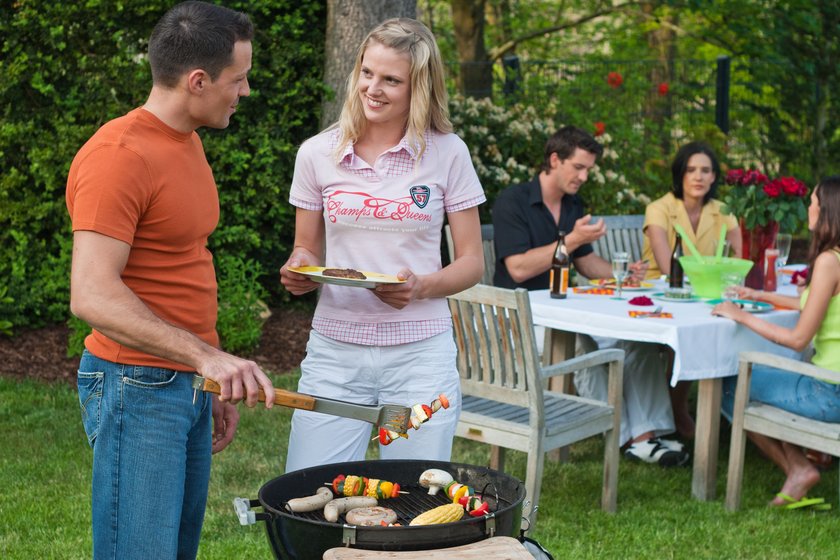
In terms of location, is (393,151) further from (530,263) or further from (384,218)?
(530,263)

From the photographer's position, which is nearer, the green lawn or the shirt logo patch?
the shirt logo patch

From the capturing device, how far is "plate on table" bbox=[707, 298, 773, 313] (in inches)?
212

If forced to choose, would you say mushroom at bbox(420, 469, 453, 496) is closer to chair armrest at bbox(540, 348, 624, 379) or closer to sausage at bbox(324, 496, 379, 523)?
sausage at bbox(324, 496, 379, 523)

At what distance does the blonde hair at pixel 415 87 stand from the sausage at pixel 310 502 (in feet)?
3.21

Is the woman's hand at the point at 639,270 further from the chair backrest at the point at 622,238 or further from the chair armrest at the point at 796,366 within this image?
the chair armrest at the point at 796,366

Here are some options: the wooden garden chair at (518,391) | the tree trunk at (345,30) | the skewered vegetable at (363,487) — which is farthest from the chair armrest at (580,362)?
the tree trunk at (345,30)

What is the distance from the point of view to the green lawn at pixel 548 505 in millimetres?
4613

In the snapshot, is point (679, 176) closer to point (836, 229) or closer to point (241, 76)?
point (836, 229)

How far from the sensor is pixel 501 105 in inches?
402

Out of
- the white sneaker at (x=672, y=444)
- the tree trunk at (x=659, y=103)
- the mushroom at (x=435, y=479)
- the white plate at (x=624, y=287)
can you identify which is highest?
the tree trunk at (x=659, y=103)

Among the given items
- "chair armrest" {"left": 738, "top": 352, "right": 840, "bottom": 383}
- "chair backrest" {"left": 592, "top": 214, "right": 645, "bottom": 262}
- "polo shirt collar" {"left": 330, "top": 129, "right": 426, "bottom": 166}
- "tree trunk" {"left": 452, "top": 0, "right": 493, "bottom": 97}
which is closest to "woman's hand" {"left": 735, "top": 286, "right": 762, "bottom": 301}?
"chair armrest" {"left": 738, "top": 352, "right": 840, "bottom": 383}

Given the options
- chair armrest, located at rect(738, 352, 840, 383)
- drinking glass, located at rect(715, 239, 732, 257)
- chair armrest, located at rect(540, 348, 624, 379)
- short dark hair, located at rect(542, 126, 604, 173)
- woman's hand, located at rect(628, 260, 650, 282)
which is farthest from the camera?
drinking glass, located at rect(715, 239, 732, 257)

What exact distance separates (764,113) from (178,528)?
10.8 m

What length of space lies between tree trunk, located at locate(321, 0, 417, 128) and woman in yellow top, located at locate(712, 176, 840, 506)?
3.49 metres
